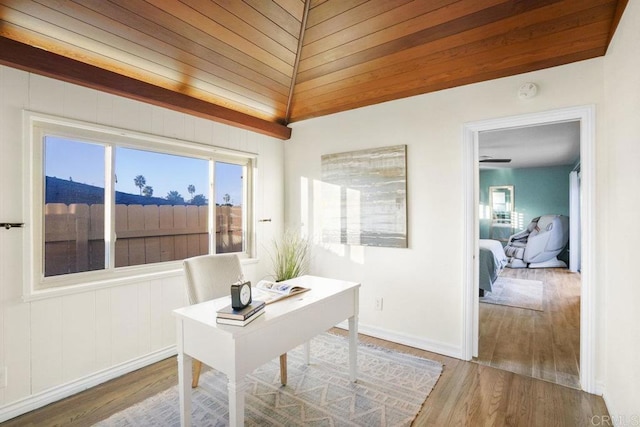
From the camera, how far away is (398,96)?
309 cm

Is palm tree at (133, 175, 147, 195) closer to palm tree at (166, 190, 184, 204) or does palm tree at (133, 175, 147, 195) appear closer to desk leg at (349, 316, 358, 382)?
palm tree at (166, 190, 184, 204)

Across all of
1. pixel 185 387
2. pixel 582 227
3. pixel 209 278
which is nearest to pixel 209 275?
pixel 209 278

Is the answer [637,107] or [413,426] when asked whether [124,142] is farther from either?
[637,107]

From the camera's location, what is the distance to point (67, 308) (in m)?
2.28

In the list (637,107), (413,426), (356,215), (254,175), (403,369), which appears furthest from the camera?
(254,175)

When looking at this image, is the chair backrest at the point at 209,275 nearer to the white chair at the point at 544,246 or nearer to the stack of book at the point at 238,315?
the stack of book at the point at 238,315

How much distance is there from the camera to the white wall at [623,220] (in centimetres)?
159

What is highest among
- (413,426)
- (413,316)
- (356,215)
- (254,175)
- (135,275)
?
(254,175)

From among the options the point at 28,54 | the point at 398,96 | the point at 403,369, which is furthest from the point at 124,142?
the point at 403,369

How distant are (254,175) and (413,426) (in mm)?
2859

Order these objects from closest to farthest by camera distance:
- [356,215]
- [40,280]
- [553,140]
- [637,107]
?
1. [637,107]
2. [40,280]
3. [356,215]
4. [553,140]

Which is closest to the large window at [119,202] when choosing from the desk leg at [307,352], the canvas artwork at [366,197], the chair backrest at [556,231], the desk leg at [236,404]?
the canvas artwork at [366,197]

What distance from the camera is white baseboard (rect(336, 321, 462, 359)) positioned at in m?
2.86

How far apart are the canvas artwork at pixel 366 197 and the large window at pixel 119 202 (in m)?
1.11
